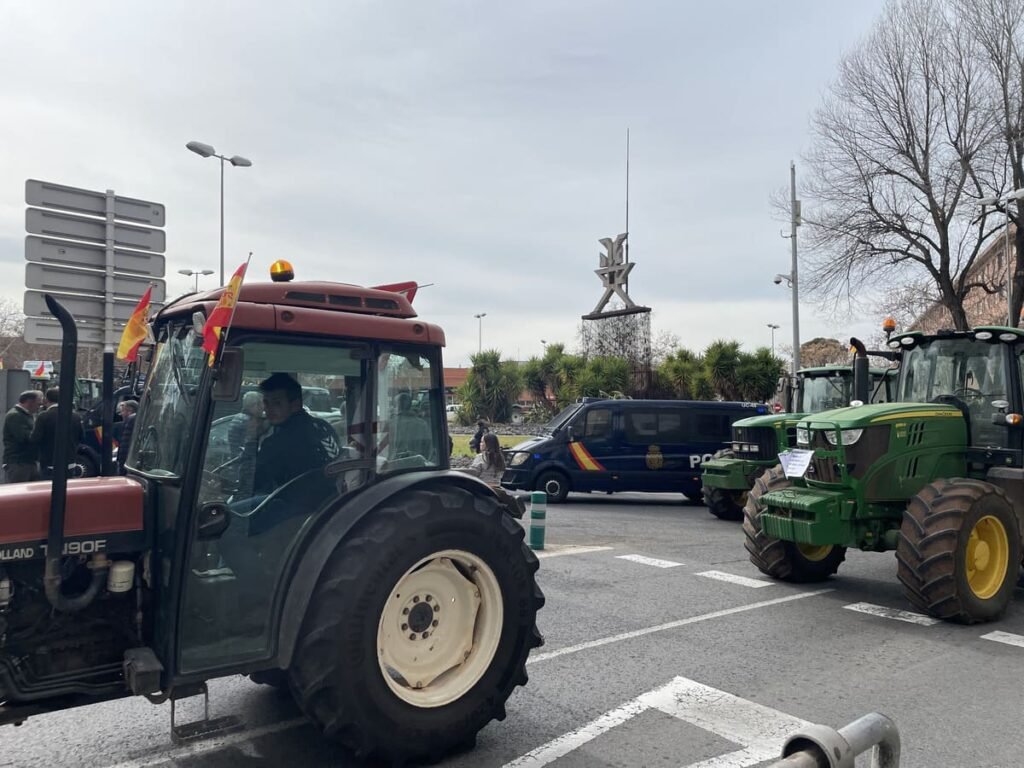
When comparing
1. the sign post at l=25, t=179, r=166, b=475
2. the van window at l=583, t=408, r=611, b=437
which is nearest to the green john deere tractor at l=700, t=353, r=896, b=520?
the van window at l=583, t=408, r=611, b=437

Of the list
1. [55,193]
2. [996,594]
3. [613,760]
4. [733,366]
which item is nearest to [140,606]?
[613,760]

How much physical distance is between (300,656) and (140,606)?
75 centimetres

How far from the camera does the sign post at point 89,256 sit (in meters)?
7.12

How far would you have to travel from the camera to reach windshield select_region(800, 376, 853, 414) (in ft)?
43.5

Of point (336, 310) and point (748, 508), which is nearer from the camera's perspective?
point (336, 310)

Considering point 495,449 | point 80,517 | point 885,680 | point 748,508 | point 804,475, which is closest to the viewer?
point 80,517

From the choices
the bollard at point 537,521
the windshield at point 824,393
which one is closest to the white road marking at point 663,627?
the bollard at point 537,521

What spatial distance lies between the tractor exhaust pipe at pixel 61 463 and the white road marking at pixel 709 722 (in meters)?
2.16

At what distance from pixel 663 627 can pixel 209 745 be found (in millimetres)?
→ 3707

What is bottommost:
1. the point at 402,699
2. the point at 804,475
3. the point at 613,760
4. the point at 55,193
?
the point at 613,760

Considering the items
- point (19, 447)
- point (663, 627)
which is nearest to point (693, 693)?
point (663, 627)

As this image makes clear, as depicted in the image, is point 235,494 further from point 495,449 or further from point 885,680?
point 495,449

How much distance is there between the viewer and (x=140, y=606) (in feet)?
12.1

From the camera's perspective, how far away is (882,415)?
7.50 m
